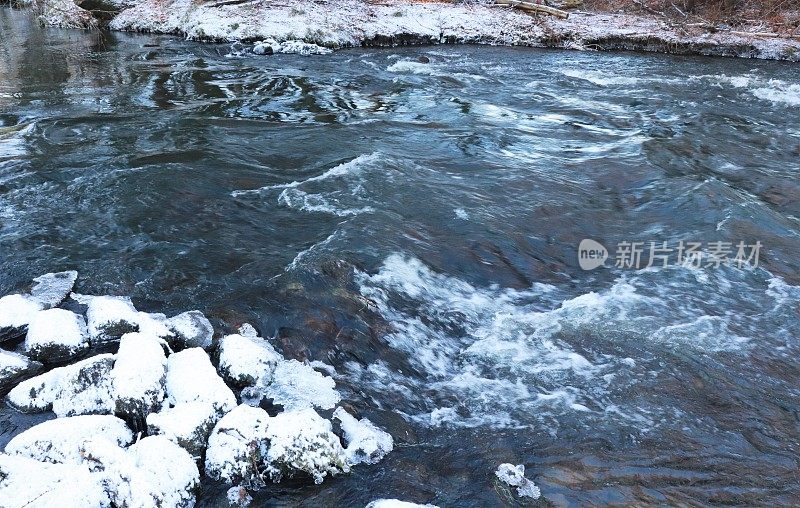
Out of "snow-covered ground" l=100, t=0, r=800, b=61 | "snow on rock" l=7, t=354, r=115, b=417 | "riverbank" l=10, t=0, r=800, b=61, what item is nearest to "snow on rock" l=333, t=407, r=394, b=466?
"snow on rock" l=7, t=354, r=115, b=417

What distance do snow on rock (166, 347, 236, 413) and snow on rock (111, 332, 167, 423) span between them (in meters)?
0.07

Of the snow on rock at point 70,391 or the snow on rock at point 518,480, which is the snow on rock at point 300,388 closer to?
the snow on rock at point 70,391

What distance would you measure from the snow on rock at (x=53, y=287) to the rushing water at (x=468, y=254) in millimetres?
219

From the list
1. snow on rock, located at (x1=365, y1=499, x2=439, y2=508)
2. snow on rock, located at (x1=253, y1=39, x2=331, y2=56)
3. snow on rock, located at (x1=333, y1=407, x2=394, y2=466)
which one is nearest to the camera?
snow on rock, located at (x1=365, y1=499, x2=439, y2=508)

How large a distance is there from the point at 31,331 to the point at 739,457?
193 inches

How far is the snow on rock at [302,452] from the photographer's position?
3389 mm

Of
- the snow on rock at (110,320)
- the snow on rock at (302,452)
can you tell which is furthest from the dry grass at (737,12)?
the snow on rock at (110,320)

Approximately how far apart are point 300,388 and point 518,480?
1607mm

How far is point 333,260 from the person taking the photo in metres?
5.57

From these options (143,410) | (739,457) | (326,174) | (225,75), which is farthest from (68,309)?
(225,75)

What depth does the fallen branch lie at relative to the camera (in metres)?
19.8

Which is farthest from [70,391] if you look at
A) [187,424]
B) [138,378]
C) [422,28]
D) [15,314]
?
[422,28]

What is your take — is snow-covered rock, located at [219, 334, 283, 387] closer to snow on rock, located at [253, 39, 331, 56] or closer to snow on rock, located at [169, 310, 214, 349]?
snow on rock, located at [169, 310, 214, 349]

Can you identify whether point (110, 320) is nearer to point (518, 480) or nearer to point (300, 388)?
point (300, 388)
